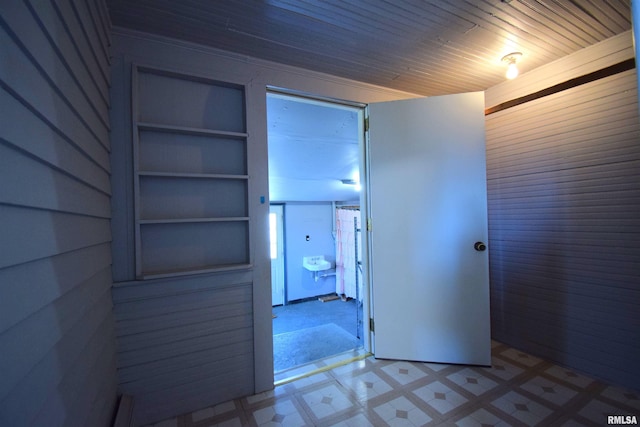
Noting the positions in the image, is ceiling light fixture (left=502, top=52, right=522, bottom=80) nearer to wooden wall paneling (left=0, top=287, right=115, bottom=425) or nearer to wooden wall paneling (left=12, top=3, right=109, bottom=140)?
wooden wall paneling (left=12, top=3, right=109, bottom=140)

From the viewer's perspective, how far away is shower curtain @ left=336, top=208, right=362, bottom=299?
501cm

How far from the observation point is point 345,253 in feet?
17.1

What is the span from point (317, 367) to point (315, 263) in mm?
3211

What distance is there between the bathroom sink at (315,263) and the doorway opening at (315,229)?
0.02m

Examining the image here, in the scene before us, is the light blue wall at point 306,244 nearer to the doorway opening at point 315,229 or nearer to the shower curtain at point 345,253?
the doorway opening at point 315,229

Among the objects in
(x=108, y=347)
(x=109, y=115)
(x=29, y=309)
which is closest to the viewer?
(x=29, y=309)

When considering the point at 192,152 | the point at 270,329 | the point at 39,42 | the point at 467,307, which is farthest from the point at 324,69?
the point at 467,307

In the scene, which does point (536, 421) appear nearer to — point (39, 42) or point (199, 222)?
point (199, 222)

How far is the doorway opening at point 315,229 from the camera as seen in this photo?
7.46 ft

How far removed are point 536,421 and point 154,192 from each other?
247 centimetres

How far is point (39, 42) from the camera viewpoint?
633 mm

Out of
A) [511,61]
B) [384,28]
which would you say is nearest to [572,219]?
[511,61]

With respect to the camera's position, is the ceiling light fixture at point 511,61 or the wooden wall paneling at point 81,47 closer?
the wooden wall paneling at point 81,47

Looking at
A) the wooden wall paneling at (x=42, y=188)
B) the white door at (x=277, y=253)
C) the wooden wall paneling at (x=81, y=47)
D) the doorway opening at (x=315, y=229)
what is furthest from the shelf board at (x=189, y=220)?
the white door at (x=277, y=253)
